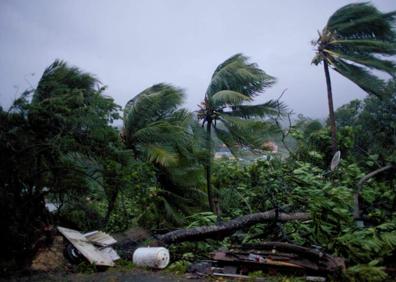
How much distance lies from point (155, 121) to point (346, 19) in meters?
7.80

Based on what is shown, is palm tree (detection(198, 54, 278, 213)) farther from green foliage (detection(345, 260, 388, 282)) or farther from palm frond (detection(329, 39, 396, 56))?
green foliage (detection(345, 260, 388, 282))

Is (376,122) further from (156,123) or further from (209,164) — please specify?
(156,123)

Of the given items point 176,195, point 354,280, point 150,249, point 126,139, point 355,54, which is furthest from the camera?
point 355,54

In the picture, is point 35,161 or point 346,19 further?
point 346,19

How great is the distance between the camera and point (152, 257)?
4.45 m

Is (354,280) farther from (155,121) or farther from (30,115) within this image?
(155,121)

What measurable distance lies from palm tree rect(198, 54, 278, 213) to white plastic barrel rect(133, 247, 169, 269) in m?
4.34

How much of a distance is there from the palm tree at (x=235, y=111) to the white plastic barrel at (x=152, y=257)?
434 cm

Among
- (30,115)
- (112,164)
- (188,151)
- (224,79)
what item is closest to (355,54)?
(224,79)

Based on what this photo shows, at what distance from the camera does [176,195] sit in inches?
355

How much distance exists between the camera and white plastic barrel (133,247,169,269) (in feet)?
14.5

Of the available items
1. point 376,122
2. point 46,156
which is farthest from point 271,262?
point 376,122

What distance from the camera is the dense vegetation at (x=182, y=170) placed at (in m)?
4.59

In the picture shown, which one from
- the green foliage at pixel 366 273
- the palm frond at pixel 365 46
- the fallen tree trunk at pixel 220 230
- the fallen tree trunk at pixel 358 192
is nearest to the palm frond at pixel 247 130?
the fallen tree trunk at pixel 358 192
